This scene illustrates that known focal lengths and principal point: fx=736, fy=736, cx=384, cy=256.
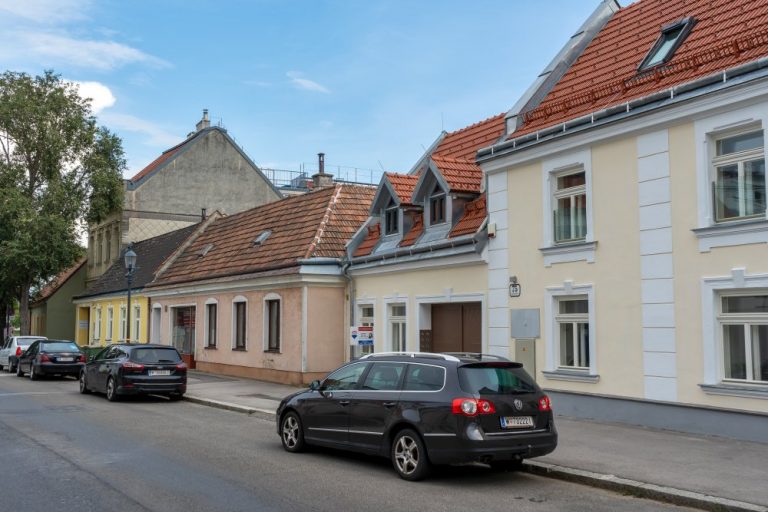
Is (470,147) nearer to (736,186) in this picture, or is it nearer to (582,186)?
(582,186)

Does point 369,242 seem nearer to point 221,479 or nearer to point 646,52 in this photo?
point 646,52

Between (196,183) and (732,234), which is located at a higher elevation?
(196,183)

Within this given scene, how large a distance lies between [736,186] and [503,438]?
5954mm

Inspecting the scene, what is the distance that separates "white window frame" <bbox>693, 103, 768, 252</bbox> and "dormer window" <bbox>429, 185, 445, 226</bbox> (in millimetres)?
7637

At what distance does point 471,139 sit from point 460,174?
318cm

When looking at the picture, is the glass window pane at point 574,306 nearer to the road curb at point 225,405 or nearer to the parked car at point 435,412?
the parked car at point 435,412

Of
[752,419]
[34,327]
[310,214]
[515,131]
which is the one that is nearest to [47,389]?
[310,214]

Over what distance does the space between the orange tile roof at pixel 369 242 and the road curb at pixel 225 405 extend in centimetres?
606

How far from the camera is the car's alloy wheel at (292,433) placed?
1076 centimetres

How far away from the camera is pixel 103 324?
133 feet

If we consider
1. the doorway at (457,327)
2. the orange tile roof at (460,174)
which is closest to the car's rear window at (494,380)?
the doorway at (457,327)

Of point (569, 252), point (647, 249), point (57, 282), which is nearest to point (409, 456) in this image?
point (647, 249)

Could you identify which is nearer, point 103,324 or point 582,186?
point 582,186

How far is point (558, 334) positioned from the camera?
47.2 ft
